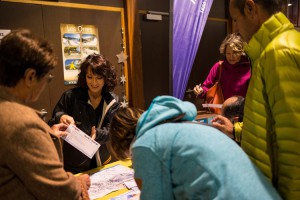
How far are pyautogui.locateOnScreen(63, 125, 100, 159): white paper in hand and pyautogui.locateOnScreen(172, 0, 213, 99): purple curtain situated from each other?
40.7 inches

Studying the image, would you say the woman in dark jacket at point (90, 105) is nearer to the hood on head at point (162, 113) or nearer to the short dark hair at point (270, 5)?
the hood on head at point (162, 113)

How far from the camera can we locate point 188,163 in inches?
33.5

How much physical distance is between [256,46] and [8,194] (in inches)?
37.2

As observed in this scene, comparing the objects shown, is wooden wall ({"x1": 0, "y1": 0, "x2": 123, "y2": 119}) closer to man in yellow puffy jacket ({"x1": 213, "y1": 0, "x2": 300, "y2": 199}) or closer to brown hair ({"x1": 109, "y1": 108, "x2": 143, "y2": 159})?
brown hair ({"x1": 109, "y1": 108, "x2": 143, "y2": 159})

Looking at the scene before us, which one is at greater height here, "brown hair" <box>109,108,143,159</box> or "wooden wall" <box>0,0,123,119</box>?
"wooden wall" <box>0,0,123,119</box>


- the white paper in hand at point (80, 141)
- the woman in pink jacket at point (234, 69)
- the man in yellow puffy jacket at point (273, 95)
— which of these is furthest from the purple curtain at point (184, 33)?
the man in yellow puffy jacket at point (273, 95)

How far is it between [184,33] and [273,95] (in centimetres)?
154

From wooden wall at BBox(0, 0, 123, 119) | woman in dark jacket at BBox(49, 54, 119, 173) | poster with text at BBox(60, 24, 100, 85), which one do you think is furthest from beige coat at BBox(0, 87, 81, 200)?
poster with text at BBox(60, 24, 100, 85)

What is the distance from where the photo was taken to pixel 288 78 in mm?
857

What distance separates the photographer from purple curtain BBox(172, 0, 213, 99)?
2285 mm

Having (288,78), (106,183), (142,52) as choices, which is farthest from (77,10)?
(288,78)

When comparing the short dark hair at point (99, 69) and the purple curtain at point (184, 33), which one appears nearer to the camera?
the short dark hair at point (99, 69)

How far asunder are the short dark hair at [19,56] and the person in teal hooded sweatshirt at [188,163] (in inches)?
15.8

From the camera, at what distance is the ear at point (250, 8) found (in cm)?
100
